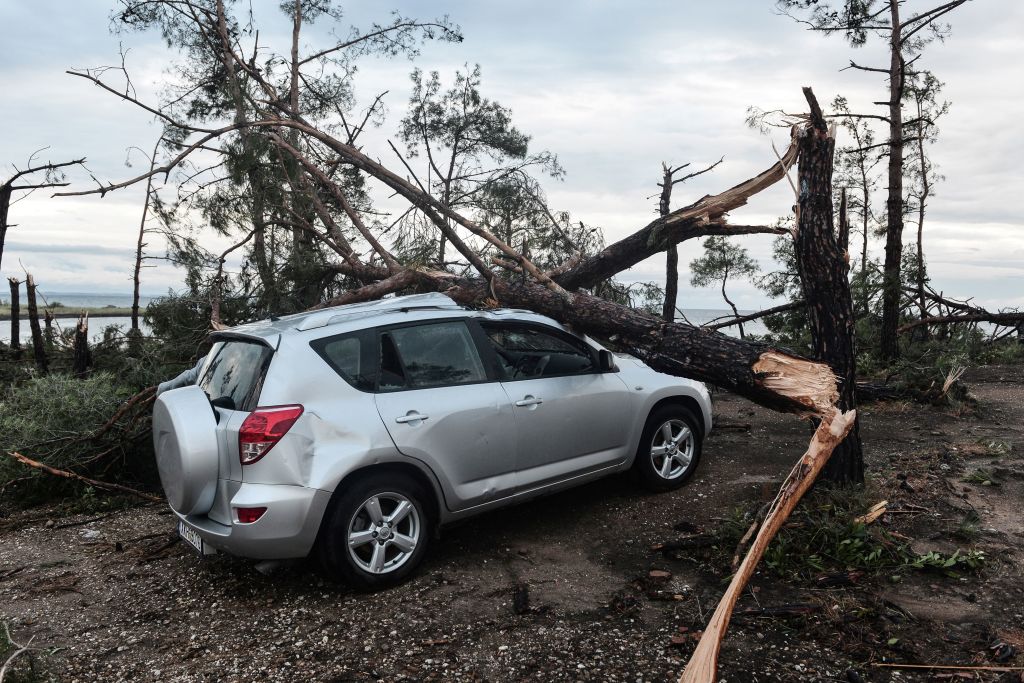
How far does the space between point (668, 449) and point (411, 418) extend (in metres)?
2.46

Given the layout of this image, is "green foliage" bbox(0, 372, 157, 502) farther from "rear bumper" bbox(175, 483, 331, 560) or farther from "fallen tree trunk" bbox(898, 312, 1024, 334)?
"fallen tree trunk" bbox(898, 312, 1024, 334)

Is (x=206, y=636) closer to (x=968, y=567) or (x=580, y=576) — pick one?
(x=580, y=576)

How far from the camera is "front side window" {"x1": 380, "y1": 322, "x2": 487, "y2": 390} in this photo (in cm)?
472

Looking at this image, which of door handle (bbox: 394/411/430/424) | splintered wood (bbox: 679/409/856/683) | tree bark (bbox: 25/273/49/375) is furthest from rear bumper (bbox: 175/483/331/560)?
tree bark (bbox: 25/273/49/375)

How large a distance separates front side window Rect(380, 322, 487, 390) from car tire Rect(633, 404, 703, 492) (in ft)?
5.41

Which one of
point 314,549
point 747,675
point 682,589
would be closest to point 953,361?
point 682,589

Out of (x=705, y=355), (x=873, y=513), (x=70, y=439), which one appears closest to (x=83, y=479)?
(x=70, y=439)

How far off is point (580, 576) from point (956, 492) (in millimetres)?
3267

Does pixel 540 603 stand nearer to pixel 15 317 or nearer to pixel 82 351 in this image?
pixel 82 351

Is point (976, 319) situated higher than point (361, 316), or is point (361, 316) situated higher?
point (976, 319)

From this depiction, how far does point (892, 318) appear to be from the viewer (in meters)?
11.8

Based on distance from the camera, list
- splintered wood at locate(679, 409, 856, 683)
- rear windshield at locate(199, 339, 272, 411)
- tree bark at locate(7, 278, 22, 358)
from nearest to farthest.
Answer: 1. splintered wood at locate(679, 409, 856, 683)
2. rear windshield at locate(199, 339, 272, 411)
3. tree bark at locate(7, 278, 22, 358)

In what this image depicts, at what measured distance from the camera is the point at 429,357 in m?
4.89

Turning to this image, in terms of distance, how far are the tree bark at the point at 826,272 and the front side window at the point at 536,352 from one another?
181cm
